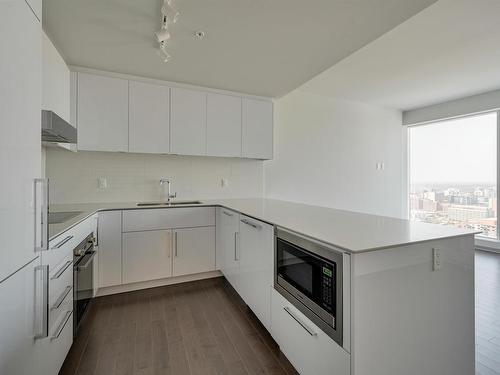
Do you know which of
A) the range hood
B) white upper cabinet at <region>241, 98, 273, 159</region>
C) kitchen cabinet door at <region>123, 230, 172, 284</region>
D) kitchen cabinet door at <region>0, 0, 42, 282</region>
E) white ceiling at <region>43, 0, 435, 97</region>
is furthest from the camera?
white upper cabinet at <region>241, 98, 273, 159</region>

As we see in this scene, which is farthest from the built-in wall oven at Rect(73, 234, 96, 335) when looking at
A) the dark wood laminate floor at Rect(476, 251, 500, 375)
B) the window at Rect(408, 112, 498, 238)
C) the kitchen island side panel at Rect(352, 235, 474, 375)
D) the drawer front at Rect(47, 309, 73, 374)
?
the window at Rect(408, 112, 498, 238)

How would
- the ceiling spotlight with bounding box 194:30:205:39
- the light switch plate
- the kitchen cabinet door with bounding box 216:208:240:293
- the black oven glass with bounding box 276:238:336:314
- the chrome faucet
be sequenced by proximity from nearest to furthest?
1. the black oven glass with bounding box 276:238:336:314
2. the ceiling spotlight with bounding box 194:30:205:39
3. the kitchen cabinet door with bounding box 216:208:240:293
4. the light switch plate
5. the chrome faucet

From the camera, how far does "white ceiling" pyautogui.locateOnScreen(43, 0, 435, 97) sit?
167 centimetres

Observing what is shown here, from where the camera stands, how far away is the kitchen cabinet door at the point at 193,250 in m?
2.66

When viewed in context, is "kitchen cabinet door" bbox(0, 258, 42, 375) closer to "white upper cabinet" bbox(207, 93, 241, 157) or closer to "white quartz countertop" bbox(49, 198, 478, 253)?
"white quartz countertop" bbox(49, 198, 478, 253)

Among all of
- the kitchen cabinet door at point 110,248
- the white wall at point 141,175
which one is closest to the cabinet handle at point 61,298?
the kitchen cabinet door at point 110,248

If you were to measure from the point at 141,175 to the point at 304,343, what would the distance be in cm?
249

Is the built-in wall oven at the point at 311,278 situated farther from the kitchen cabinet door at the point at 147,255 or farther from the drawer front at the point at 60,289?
the kitchen cabinet door at the point at 147,255

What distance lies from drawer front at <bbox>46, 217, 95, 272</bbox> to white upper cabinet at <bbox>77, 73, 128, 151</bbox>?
928 millimetres

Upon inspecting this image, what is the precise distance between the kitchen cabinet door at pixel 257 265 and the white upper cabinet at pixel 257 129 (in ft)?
4.38

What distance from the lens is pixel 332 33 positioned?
6.47ft

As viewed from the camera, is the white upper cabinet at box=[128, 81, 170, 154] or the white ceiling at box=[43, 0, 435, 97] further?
the white upper cabinet at box=[128, 81, 170, 154]

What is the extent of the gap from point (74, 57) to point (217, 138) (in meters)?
1.56

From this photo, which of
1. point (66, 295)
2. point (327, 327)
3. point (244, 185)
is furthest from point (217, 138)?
point (327, 327)
